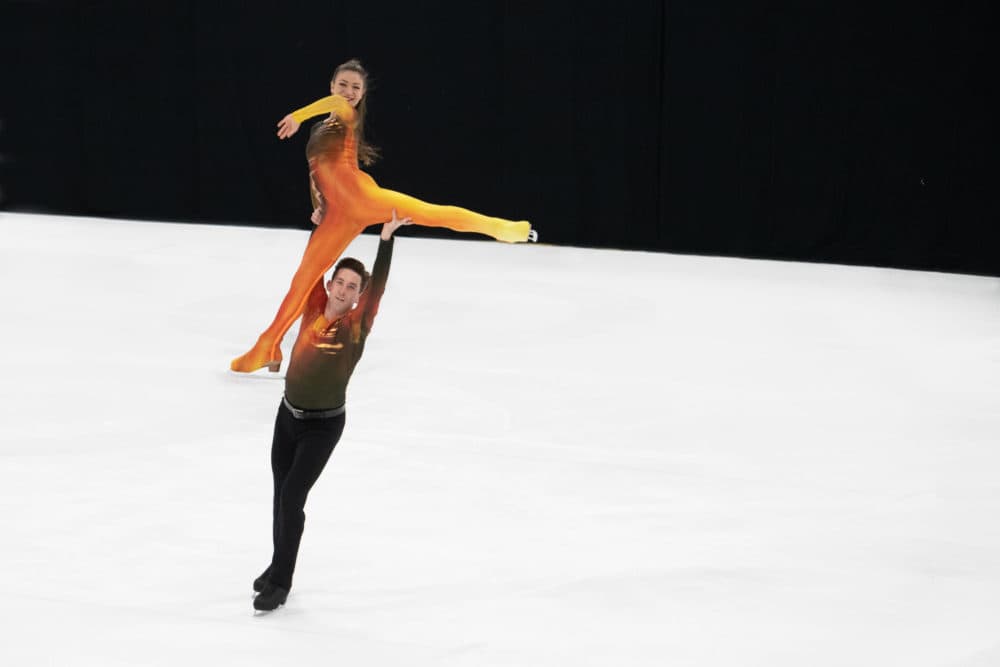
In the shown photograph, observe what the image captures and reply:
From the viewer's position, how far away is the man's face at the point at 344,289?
458cm

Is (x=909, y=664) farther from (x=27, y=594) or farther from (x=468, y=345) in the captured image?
(x=468, y=345)

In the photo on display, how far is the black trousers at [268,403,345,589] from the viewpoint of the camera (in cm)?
454

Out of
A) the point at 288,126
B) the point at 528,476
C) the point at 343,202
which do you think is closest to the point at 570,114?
the point at 343,202

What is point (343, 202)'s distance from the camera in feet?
21.9

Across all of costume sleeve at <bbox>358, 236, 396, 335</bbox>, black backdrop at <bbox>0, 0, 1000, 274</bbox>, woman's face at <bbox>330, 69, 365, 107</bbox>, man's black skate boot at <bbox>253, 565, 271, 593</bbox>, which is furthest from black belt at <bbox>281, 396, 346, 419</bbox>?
black backdrop at <bbox>0, 0, 1000, 274</bbox>

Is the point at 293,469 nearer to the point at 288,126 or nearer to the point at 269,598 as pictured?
the point at 269,598

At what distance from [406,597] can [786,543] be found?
1.36 meters

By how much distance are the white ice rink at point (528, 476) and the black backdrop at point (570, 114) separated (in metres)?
0.70

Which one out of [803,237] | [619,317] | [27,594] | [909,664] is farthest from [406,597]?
[803,237]

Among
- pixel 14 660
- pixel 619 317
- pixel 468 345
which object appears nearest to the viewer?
pixel 14 660

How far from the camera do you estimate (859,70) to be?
31.5ft

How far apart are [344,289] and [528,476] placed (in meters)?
1.66

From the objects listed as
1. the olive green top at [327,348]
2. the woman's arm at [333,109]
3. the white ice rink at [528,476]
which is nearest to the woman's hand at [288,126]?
the woman's arm at [333,109]

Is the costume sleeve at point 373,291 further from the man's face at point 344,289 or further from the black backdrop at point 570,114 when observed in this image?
the black backdrop at point 570,114
